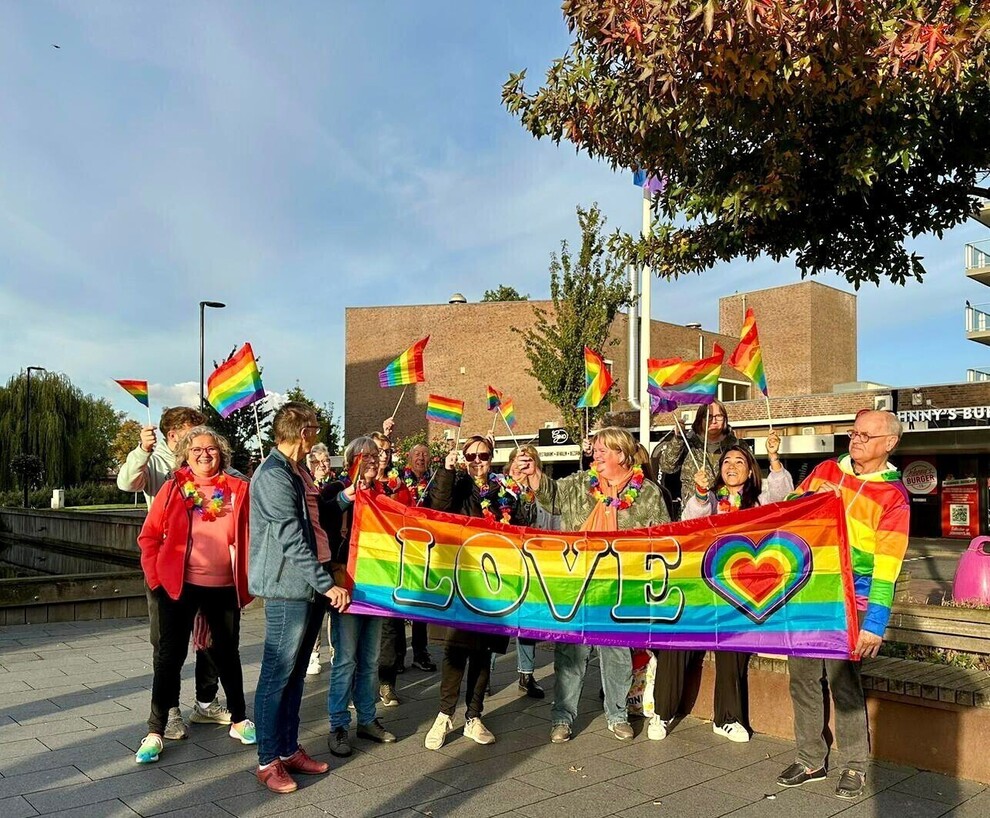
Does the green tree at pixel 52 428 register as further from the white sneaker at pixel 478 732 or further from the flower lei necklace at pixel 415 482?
the white sneaker at pixel 478 732

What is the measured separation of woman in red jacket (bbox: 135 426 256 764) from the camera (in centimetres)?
536

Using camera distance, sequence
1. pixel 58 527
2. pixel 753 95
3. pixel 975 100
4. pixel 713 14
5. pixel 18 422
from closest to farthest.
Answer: pixel 713 14 → pixel 753 95 → pixel 975 100 → pixel 58 527 → pixel 18 422

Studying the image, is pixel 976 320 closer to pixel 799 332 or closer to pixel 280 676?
pixel 799 332

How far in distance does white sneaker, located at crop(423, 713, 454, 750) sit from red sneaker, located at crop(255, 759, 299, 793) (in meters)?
0.98

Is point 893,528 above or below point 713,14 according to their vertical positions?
below

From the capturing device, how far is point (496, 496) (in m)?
6.57

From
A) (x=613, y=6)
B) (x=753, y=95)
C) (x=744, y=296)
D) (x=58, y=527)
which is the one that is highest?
(x=744, y=296)

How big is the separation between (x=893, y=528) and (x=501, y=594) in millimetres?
2432

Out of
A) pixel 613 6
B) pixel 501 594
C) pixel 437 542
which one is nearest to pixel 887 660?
pixel 501 594

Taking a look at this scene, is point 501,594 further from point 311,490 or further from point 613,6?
point 613,6

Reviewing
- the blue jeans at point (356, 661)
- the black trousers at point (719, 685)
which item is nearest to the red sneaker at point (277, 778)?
the blue jeans at point (356, 661)

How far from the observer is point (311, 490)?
5180 millimetres

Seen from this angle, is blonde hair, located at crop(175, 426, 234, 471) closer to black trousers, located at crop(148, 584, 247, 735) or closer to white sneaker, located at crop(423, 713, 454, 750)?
black trousers, located at crop(148, 584, 247, 735)

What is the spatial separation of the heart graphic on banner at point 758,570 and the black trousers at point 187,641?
10.1ft
